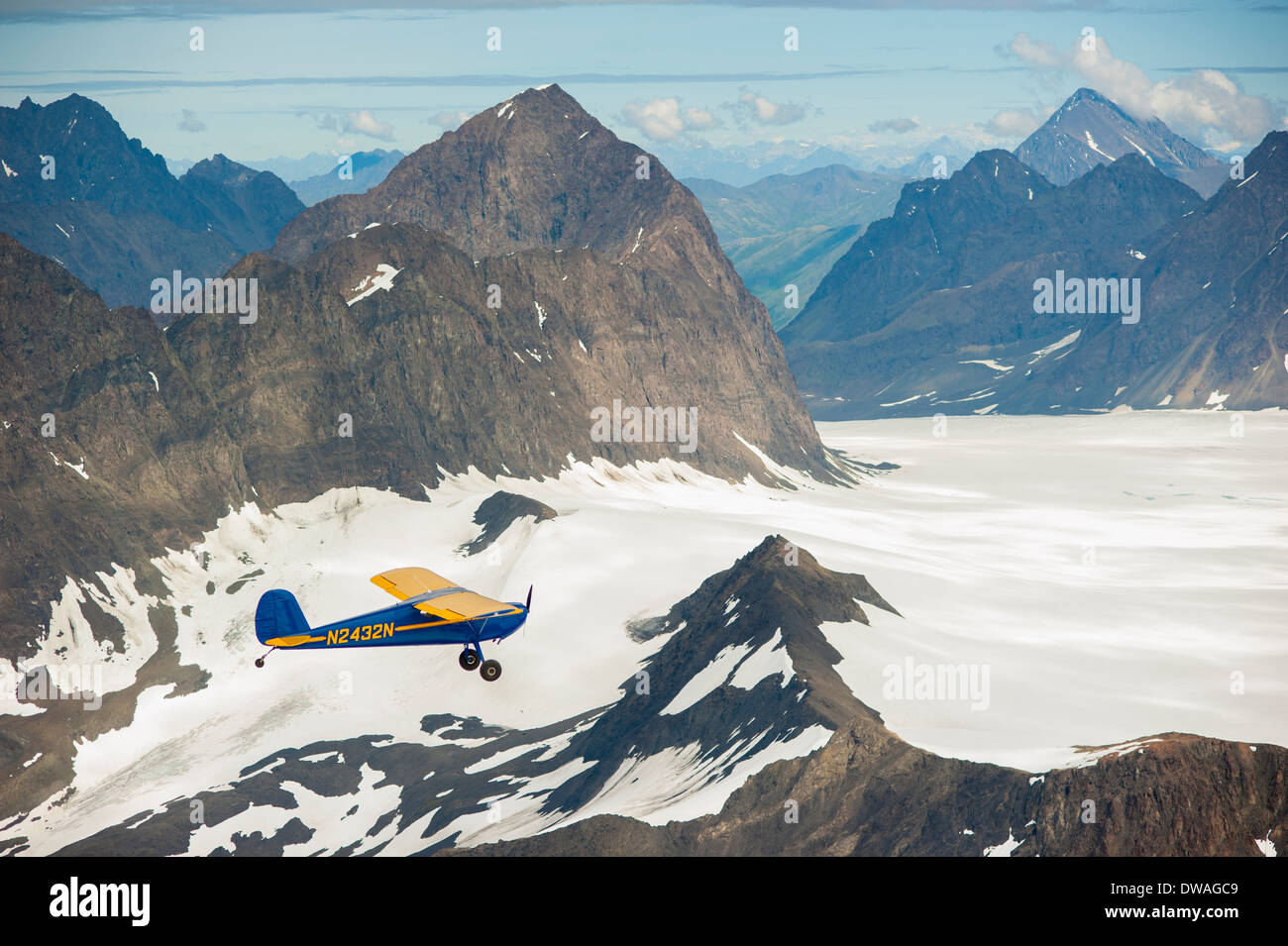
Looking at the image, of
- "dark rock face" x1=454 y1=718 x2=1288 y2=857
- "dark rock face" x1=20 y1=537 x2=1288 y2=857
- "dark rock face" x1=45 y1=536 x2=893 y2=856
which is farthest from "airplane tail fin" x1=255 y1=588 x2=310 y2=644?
"dark rock face" x1=45 y1=536 x2=893 y2=856

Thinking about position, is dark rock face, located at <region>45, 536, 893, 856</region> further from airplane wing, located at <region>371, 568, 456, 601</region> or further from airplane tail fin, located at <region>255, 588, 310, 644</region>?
airplane tail fin, located at <region>255, 588, 310, 644</region>

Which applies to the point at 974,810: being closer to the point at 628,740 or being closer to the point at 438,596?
the point at 628,740

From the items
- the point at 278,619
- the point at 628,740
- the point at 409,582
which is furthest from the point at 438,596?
the point at 628,740

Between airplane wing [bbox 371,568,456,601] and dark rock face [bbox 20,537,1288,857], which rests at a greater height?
airplane wing [bbox 371,568,456,601]

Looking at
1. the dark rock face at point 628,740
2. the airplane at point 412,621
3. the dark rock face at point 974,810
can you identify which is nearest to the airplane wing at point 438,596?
the airplane at point 412,621
